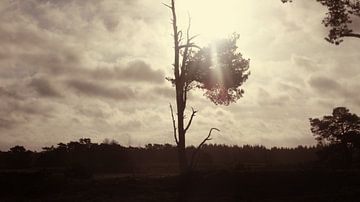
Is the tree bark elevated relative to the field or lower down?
elevated

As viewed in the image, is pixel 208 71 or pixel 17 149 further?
pixel 17 149

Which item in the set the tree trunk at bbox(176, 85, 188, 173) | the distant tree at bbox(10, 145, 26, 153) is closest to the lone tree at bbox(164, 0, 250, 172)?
the tree trunk at bbox(176, 85, 188, 173)

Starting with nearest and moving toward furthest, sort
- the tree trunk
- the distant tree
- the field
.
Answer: the field, the tree trunk, the distant tree

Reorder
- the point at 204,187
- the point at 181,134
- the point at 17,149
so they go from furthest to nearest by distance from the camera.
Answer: the point at 17,149, the point at 181,134, the point at 204,187

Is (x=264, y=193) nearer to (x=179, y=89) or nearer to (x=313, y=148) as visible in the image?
(x=179, y=89)

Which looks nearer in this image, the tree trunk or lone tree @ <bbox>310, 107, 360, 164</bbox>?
the tree trunk

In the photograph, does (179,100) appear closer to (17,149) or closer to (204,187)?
(204,187)

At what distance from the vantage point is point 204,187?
88.4ft

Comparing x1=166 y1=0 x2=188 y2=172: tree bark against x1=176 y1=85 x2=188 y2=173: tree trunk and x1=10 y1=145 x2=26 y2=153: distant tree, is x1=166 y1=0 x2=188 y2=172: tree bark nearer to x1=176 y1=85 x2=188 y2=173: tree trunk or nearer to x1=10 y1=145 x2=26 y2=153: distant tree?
x1=176 y1=85 x2=188 y2=173: tree trunk

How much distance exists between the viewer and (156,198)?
2500cm

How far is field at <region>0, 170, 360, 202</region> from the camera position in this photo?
83.4ft

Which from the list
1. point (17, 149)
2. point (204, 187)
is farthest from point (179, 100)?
point (17, 149)

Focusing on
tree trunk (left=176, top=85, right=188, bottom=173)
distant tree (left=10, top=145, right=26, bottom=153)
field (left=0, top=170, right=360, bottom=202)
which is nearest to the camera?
field (left=0, top=170, right=360, bottom=202)

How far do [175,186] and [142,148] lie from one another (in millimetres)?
64882
